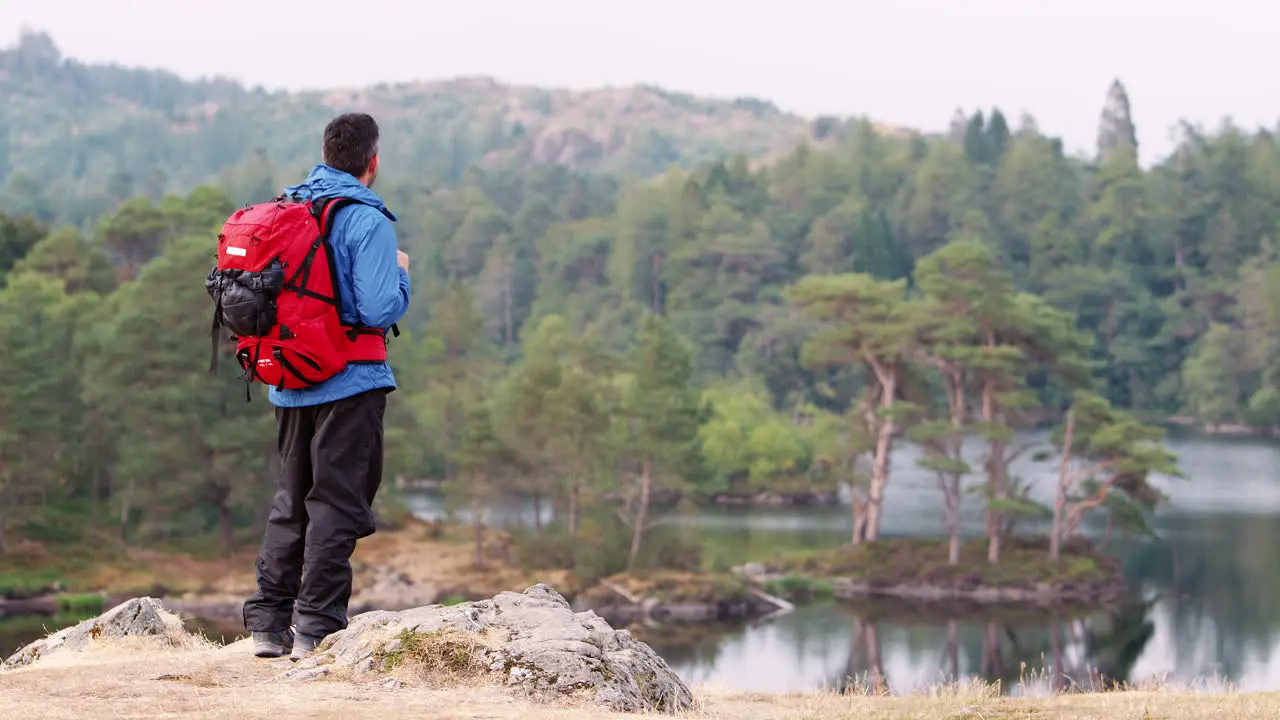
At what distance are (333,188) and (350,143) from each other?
16 cm

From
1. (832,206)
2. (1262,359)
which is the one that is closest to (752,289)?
(832,206)

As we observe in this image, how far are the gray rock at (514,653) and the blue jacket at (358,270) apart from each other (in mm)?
763

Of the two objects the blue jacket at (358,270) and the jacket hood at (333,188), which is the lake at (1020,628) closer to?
the blue jacket at (358,270)

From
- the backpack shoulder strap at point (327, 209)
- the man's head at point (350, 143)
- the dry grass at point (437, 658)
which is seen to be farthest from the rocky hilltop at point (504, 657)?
the man's head at point (350, 143)

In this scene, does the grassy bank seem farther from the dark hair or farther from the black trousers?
Answer: the dark hair

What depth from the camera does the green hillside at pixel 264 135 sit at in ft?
474

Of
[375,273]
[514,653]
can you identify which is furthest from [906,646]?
[375,273]

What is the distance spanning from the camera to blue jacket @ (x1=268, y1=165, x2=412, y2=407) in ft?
15.9

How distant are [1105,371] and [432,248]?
3397 centimetres

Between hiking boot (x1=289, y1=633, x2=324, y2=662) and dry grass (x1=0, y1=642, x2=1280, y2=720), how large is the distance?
2.5 inches

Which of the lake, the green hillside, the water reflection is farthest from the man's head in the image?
the green hillside

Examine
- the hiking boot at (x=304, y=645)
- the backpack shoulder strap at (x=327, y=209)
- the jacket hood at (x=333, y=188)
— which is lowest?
the hiking boot at (x=304, y=645)

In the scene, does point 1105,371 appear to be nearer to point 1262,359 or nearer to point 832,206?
point 1262,359

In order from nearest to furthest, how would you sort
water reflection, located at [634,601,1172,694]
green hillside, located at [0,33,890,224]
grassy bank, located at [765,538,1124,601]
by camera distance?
water reflection, located at [634,601,1172,694] → grassy bank, located at [765,538,1124,601] → green hillside, located at [0,33,890,224]
